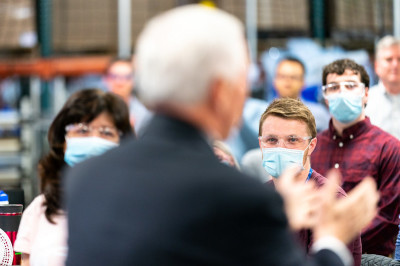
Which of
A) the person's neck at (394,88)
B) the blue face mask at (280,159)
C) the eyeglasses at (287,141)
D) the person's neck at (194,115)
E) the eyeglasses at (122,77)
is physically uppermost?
the person's neck at (194,115)

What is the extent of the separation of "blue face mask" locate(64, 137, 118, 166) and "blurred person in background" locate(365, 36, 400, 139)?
221 centimetres

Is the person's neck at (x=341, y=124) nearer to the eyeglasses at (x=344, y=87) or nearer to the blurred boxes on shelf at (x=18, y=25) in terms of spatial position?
the eyeglasses at (x=344, y=87)

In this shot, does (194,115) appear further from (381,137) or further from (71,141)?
(381,137)

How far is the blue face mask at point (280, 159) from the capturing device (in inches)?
140

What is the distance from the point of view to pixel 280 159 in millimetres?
3564

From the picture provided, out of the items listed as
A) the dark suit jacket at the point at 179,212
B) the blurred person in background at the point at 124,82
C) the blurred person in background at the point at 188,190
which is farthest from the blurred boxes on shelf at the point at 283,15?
the dark suit jacket at the point at 179,212

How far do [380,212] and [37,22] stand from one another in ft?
22.1

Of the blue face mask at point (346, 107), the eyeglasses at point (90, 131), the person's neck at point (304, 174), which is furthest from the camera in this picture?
the blue face mask at point (346, 107)

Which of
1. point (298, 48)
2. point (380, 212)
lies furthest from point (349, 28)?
point (380, 212)

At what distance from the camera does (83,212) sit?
1821mm

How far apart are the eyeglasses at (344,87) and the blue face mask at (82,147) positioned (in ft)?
5.04

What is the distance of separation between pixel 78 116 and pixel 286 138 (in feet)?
3.48

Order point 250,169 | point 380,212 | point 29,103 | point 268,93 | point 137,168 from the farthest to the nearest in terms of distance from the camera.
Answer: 1. point 29,103
2. point 268,93
3. point 250,169
4. point 380,212
5. point 137,168

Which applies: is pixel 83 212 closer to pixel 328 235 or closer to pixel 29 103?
pixel 328 235
